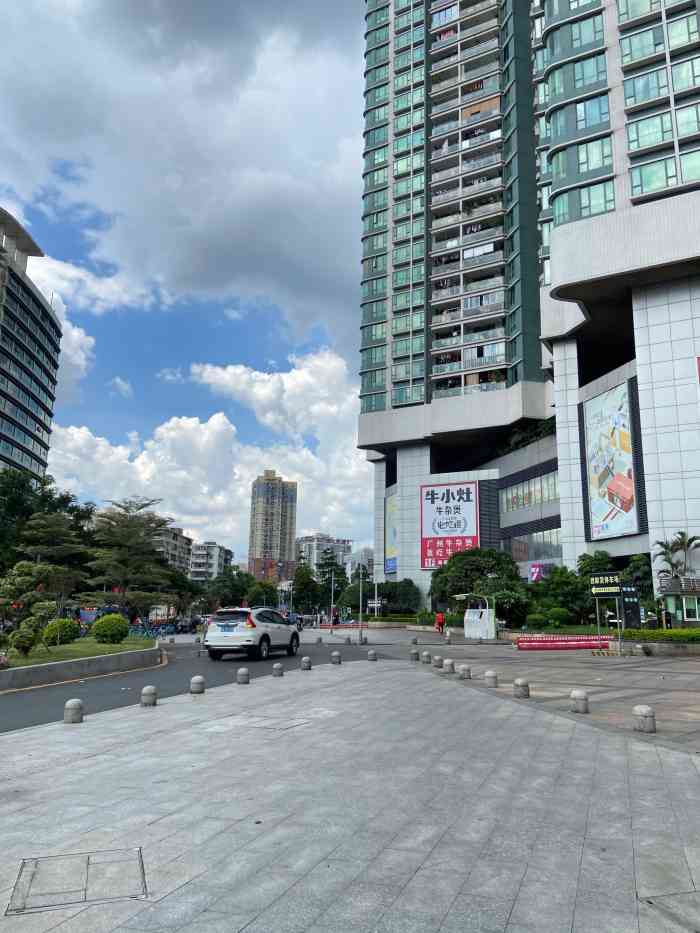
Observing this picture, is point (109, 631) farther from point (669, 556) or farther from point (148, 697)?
point (669, 556)

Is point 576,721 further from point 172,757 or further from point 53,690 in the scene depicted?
point 53,690

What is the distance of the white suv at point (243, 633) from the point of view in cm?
2247

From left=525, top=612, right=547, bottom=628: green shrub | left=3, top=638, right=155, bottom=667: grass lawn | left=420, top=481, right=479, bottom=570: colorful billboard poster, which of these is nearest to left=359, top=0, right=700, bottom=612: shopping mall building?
left=420, top=481, right=479, bottom=570: colorful billboard poster

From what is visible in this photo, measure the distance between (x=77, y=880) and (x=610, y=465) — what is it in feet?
155

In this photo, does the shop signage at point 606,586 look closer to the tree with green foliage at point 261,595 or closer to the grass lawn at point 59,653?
the grass lawn at point 59,653

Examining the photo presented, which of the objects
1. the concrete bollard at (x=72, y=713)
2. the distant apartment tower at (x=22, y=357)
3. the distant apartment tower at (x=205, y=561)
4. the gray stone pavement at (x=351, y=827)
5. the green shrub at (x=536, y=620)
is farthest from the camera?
the distant apartment tower at (x=205, y=561)

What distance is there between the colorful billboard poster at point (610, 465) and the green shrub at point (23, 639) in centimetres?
3733

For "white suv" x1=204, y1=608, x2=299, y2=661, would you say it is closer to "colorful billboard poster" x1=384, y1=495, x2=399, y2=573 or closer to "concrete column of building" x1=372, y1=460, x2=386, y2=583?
"colorful billboard poster" x1=384, y1=495, x2=399, y2=573

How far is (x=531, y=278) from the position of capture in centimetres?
6519

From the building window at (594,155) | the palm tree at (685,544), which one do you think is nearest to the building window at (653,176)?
the building window at (594,155)

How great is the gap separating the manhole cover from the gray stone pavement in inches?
0.8

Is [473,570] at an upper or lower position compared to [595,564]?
lower

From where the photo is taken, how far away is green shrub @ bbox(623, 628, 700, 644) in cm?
3061

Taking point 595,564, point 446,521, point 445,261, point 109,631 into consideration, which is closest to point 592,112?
point 445,261
